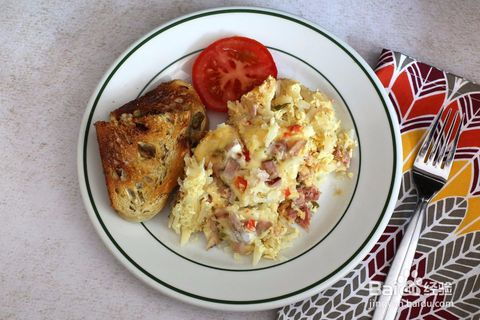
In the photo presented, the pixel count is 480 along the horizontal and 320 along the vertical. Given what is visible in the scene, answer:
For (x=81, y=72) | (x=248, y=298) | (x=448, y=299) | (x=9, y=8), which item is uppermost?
(x=9, y=8)

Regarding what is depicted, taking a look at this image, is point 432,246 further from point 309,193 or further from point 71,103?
point 71,103

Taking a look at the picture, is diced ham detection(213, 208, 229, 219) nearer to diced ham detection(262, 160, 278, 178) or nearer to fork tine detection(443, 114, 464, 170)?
diced ham detection(262, 160, 278, 178)

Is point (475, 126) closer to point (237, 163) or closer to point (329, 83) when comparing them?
point (329, 83)

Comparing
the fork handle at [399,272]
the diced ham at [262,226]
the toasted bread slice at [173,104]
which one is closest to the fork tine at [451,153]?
the fork handle at [399,272]

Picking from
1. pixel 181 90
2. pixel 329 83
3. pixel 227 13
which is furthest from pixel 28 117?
pixel 329 83

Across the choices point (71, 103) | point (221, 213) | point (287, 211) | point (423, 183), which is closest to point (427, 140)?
point (423, 183)

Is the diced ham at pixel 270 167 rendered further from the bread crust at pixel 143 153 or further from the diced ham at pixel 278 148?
the bread crust at pixel 143 153
